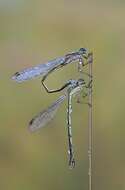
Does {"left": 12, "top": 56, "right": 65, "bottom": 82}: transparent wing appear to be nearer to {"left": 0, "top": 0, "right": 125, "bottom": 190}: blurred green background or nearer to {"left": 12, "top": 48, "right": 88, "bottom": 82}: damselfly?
{"left": 12, "top": 48, "right": 88, "bottom": 82}: damselfly

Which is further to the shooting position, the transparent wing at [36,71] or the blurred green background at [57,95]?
the blurred green background at [57,95]

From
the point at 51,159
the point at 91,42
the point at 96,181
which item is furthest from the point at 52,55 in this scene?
the point at 96,181

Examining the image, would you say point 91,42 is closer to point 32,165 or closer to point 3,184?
point 32,165

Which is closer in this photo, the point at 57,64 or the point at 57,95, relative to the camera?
the point at 57,64

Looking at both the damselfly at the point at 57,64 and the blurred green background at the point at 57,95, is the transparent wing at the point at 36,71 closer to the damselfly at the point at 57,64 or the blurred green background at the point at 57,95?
the damselfly at the point at 57,64

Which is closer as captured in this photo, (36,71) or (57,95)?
(36,71)

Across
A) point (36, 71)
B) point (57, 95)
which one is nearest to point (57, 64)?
point (36, 71)

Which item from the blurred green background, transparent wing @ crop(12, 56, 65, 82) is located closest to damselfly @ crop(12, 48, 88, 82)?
transparent wing @ crop(12, 56, 65, 82)

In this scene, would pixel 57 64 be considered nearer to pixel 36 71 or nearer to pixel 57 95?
pixel 36 71

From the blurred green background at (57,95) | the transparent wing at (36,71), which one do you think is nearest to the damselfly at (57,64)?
the transparent wing at (36,71)
